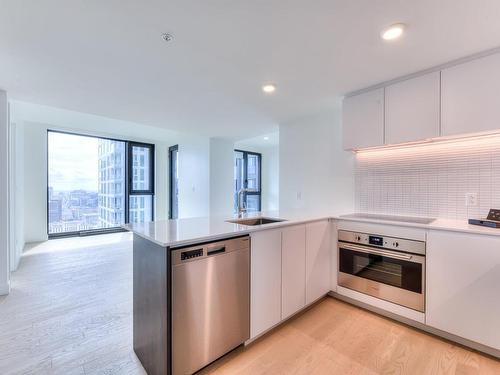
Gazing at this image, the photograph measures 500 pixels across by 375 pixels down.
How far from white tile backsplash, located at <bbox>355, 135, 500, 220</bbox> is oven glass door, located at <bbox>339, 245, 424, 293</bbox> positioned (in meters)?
0.66

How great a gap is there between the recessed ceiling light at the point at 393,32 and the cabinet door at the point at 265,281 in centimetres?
162

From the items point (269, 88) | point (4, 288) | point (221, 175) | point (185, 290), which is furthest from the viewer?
point (221, 175)

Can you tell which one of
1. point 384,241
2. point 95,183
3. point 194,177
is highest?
point 194,177

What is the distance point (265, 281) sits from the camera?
192 centimetres

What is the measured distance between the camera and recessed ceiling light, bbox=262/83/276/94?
95.4 inches

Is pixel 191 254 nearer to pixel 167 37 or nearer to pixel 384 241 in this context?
pixel 167 37

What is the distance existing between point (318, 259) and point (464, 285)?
1.12 metres

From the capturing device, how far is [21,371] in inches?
61.8

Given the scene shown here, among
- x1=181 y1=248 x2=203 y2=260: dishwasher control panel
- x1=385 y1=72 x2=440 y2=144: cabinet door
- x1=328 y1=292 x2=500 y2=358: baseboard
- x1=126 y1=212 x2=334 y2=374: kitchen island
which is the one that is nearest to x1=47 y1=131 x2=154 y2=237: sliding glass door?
x1=126 y1=212 x2=334 y2=374: kitchen island

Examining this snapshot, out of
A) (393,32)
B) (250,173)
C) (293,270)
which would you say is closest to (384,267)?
(293,270)

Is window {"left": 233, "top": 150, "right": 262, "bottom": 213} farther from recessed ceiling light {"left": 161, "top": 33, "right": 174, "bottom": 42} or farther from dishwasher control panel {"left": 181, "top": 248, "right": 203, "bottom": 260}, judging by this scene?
dishwasher control panel {"left": 181, "top": 248, "right": 203, "bottom": 260}

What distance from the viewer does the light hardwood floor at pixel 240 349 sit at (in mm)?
1620

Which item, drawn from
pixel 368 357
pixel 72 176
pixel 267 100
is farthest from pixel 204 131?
pixel 368 357

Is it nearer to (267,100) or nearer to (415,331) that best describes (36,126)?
(267,100)
